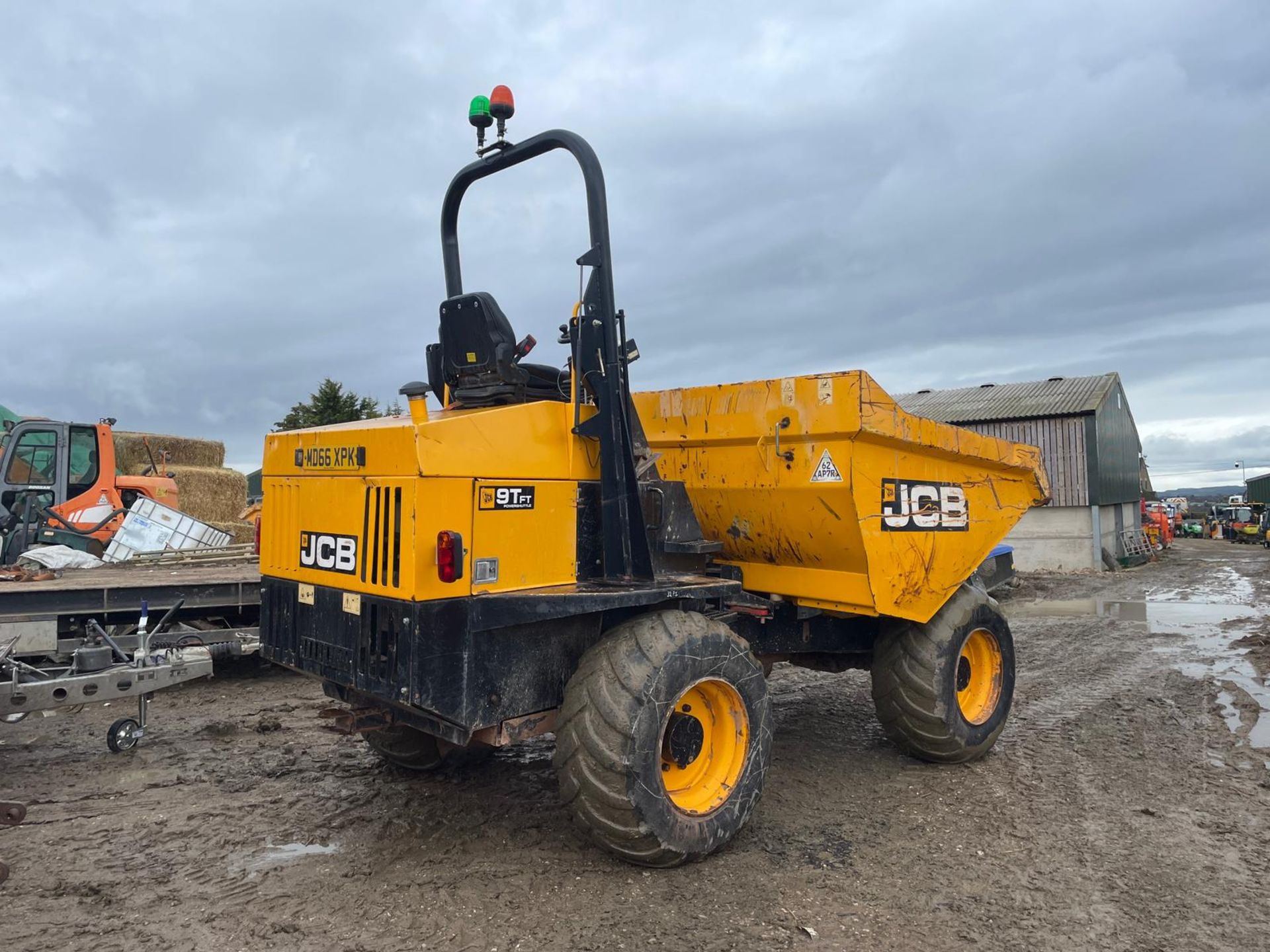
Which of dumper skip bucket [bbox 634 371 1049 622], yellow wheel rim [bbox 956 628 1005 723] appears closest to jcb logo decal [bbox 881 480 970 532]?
dumper skip bucket [bbox 634 371 1049 622]

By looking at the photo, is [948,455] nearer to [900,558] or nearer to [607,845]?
[900,558]

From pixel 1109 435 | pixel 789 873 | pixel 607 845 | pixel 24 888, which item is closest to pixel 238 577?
pixel 24 888

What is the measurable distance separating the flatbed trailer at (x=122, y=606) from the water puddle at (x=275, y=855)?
2797mm

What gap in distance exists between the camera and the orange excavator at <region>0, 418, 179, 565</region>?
9688 mm

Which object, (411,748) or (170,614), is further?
(170,614)

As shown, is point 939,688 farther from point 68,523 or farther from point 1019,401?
point 1019,401

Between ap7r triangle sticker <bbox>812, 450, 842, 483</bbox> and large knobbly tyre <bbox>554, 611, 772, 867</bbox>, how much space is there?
95cm

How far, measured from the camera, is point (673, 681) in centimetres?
396

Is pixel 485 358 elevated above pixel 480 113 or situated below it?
below

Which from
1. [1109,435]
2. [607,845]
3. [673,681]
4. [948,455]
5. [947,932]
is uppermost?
[1109,435]

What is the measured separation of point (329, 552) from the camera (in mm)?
4145

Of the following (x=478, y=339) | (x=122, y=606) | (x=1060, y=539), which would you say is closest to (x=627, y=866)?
(x=478, y=339)

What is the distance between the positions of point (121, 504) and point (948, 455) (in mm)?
9661

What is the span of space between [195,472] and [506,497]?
1672 cm
